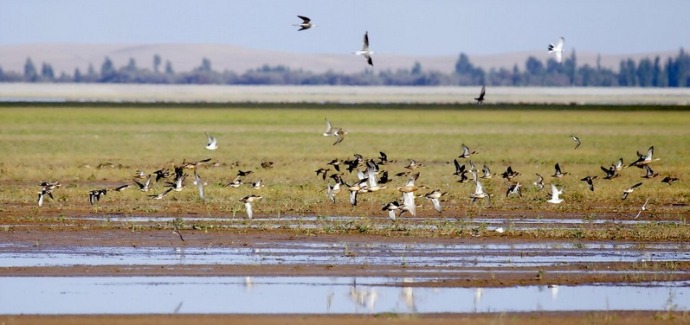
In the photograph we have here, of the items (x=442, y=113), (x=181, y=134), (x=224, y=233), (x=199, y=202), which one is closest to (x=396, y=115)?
(x=442, y=113)

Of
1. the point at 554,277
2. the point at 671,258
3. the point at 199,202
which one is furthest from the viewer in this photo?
the point at 199,202

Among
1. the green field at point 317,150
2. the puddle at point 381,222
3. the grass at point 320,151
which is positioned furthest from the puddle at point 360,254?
the green field at point 317,150

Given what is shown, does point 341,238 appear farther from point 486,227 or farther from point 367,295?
point 367,295

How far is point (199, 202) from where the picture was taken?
94.7ft

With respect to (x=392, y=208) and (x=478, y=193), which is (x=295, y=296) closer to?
(x=392, y=208)

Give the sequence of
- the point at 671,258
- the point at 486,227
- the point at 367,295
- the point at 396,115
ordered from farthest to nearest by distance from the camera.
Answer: the point at 396,115 → the point at 486,227 → the point at 671,258 → the point at 367,295

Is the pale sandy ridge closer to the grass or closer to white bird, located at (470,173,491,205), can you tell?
the grass

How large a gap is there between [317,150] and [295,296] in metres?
34.1

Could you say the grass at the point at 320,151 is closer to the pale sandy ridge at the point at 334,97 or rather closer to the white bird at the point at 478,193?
the white bird at the point at 478,193

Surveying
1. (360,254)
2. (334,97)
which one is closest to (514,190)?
(360,254)

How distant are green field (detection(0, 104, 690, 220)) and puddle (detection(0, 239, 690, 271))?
17.5ft

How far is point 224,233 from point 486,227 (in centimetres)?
479

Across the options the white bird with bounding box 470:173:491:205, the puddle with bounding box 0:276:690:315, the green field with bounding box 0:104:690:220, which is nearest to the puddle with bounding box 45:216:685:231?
the white bird with bounding box 470:173:491:205

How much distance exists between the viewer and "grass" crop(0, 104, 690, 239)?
94.0ft
